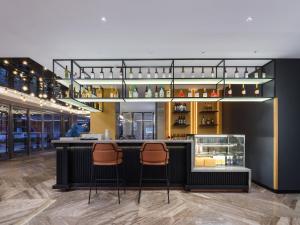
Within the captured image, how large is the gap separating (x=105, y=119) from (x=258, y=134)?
511 cm

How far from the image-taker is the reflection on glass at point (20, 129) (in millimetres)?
11722

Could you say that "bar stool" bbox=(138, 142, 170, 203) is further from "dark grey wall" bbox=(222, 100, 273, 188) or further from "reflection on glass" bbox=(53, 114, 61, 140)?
"reflection on glass" bbox=(53, 114, 61, 140)

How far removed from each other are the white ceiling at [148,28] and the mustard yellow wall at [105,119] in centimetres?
376

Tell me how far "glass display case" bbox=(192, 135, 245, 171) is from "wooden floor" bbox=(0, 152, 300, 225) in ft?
2.25

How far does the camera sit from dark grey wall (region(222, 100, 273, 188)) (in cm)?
550

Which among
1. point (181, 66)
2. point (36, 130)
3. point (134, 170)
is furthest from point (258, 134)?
point (36, 130)

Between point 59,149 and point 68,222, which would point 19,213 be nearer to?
point 68,222

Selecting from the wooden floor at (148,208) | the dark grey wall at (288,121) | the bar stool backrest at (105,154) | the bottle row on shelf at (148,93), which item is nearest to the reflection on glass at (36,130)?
the bottle row on shelf at (148,93)

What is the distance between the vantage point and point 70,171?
548 centimetres

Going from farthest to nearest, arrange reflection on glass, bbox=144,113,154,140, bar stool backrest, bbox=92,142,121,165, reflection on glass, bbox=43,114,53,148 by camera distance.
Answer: reflection on glass, bbox=43,114,53,148, reflection on glass, bbox=144,113,154,140, bar stool backrest, bbox=92,142,121,165

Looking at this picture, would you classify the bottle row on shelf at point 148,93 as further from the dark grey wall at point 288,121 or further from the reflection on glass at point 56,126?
the reflection on glass at point 56,126

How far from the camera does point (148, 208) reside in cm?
426

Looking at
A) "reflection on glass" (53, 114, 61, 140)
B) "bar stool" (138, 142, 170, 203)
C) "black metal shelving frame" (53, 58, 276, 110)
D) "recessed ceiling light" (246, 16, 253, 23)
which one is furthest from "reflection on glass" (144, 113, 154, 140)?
"recessed ceiling light" (246, 16, 253, 23)

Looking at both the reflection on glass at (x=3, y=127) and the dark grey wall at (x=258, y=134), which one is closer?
the dark grey wall at (x=258, y=134)
